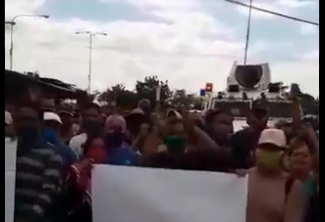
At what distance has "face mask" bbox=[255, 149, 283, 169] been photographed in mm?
1754

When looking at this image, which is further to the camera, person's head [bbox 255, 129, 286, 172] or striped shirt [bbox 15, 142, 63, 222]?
striped shirt [bbox 15, 142, 63, 222]

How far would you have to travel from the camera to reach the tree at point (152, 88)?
1831 millimetres

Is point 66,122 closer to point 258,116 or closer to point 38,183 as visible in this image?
point 38,183

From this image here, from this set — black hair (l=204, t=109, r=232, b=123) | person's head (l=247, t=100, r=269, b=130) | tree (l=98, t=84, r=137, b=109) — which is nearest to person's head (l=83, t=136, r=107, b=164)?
tree (l=98, t=84, r=137, b=109)

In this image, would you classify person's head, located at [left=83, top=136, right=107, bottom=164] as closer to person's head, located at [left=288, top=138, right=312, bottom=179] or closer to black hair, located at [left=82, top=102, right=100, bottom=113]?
black hair, located at [left=82, top=102, right=100, bottom=113]

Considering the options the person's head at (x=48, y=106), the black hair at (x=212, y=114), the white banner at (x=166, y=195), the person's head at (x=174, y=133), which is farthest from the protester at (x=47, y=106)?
the black hair at (x=212, y=114)

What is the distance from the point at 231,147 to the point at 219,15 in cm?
35

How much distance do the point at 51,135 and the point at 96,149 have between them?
0.13m

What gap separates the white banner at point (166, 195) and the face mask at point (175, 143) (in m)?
0.06

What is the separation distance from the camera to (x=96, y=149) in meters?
1.85

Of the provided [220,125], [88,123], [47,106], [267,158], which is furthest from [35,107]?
[267,158]

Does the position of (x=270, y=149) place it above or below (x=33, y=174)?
above

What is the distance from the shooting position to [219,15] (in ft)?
5.98
